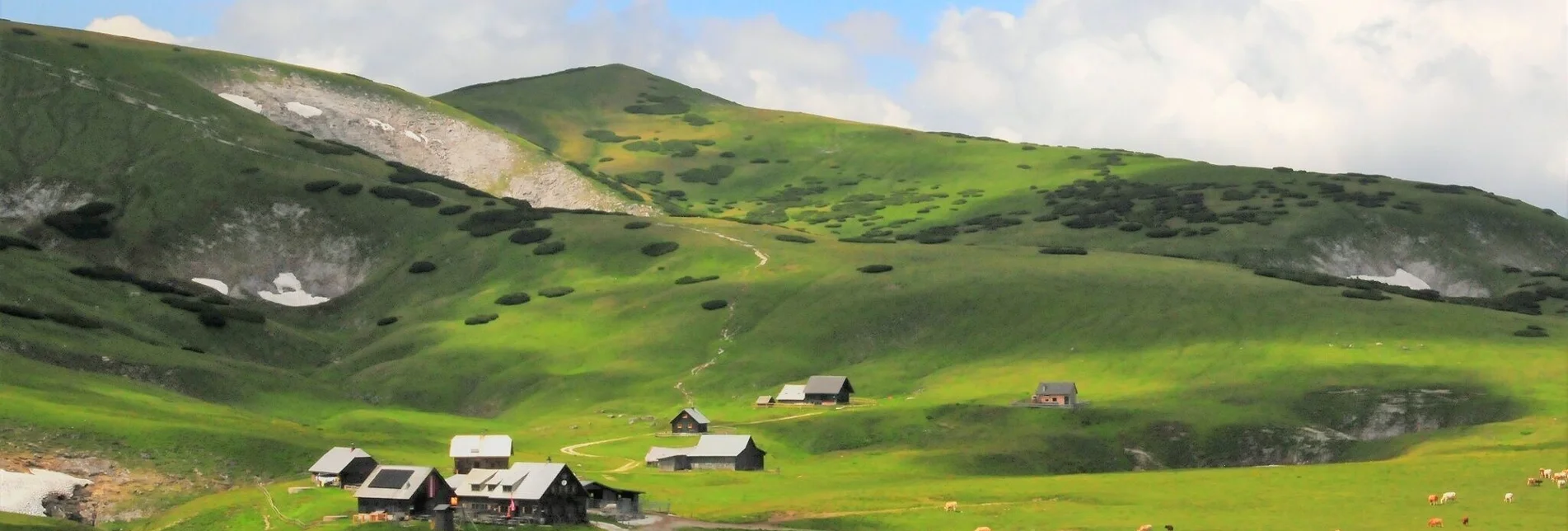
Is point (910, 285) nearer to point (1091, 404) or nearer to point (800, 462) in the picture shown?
point (1091, 404)

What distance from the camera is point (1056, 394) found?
128m

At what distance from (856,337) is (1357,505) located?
81.5 metres

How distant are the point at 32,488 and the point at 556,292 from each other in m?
103

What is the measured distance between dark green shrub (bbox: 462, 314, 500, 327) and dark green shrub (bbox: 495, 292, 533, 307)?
5.93m

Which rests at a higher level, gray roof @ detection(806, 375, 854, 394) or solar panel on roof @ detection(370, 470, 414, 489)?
gray roof @ detection(806, 375, 854, 394)

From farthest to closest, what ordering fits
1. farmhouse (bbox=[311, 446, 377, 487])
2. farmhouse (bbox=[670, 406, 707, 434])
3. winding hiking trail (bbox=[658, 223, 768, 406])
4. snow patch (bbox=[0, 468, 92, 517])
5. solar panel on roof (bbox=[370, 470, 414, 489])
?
winding hiking trail (bbox=[658, 223, 768, 406]) → farmhouse (bbox=[670, 406, 707, 434]) → farmhouse (bbox=[311, 446, 377, 487]) → snow patch (bbox=[0, 468, 92, 517]) → solar panel on roof (bbox=[370, 470, 414, 489])

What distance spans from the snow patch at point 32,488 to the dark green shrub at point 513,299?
9755 centimetres

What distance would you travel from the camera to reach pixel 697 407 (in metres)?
141

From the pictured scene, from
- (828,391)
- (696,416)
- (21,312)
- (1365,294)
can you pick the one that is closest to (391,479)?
(696,416)

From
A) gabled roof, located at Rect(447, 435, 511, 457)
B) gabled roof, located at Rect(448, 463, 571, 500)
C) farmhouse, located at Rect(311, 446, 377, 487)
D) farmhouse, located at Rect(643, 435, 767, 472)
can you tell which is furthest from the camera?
farmhouse, located at Rect(643, 435, 767, 472)

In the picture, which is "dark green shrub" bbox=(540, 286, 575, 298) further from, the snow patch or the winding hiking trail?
the snow patch

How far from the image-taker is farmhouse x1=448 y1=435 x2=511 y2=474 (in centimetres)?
9581

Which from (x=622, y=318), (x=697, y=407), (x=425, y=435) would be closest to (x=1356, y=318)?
(x=697, y=407)

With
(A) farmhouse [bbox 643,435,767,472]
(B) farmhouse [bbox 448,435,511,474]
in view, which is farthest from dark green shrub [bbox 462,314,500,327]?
(B) farmhouse [bbox 448,435,511,474]
